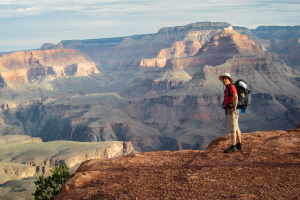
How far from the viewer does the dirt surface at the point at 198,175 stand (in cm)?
1157

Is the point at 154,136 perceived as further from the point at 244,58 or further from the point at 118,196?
the point at 118,196

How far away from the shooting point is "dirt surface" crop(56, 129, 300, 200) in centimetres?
1157

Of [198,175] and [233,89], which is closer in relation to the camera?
[198,175]

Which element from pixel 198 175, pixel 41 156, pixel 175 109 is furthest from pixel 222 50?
pixel 198 175

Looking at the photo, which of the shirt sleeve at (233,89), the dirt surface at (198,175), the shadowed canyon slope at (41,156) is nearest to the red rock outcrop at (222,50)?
the shadowed canyon slope at (41,156)

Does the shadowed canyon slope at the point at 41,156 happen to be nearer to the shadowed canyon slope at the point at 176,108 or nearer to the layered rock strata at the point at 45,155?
the layered rock strata at the point at 45,155

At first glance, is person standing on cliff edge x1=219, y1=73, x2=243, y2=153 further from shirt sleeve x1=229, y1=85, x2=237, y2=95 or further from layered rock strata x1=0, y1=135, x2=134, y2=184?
layered rock strata x1=0, y1=135, x2=134, y2=184

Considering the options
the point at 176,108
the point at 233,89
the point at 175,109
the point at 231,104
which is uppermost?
the point at 233,89

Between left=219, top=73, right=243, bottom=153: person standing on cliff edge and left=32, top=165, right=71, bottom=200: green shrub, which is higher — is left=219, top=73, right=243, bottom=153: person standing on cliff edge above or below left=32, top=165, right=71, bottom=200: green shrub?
above

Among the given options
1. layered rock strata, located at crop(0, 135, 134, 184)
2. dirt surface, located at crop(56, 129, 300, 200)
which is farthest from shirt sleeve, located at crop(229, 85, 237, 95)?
layered rock strata, located at crop(0, 135, 134, 184)

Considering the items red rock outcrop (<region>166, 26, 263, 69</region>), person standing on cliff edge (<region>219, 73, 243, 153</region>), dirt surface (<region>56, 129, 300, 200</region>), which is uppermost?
red rock outcrop (<region>166, 26, 263, 69</region>)

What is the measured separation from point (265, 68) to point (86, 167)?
14133cm

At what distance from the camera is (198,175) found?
13.2 meters

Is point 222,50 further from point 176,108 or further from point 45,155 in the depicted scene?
point 45,155
